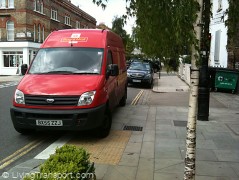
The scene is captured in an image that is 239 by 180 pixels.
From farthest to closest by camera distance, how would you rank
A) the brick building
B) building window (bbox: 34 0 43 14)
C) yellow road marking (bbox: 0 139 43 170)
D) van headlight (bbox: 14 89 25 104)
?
1. building window (bbox: 34 0 43 14)
2. the brick building
3. van headlight (bbox: 14 89 25 104)
4. yellow road marking (bbox: 0 139 43 170)

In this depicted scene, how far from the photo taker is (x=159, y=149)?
20.8ft

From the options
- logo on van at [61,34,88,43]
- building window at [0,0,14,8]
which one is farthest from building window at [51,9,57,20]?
logo on van at [61,34,88,43]

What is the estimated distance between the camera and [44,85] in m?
6.84

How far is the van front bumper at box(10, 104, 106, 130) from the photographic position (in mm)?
6500

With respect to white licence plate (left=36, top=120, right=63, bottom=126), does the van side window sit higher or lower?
higher

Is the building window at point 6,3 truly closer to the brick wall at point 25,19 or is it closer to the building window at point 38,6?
the brick wall at point 25,19

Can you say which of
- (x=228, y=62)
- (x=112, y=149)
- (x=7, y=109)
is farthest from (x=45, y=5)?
(x=112, y=149)

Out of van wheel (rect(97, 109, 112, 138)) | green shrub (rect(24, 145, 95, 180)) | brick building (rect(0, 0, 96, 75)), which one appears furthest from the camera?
brick building (rect(0, 0, 96, 75))

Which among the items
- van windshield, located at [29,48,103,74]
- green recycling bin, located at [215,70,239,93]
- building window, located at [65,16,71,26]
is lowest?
green recycling bin, located at [215,70,239,93]

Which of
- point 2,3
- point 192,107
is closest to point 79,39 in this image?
point 192,107

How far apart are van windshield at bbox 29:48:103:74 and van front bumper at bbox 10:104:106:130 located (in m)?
1.23

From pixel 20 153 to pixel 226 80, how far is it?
526 inches

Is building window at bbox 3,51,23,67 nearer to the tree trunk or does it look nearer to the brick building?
the brick building

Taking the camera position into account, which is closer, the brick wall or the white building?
the white building
